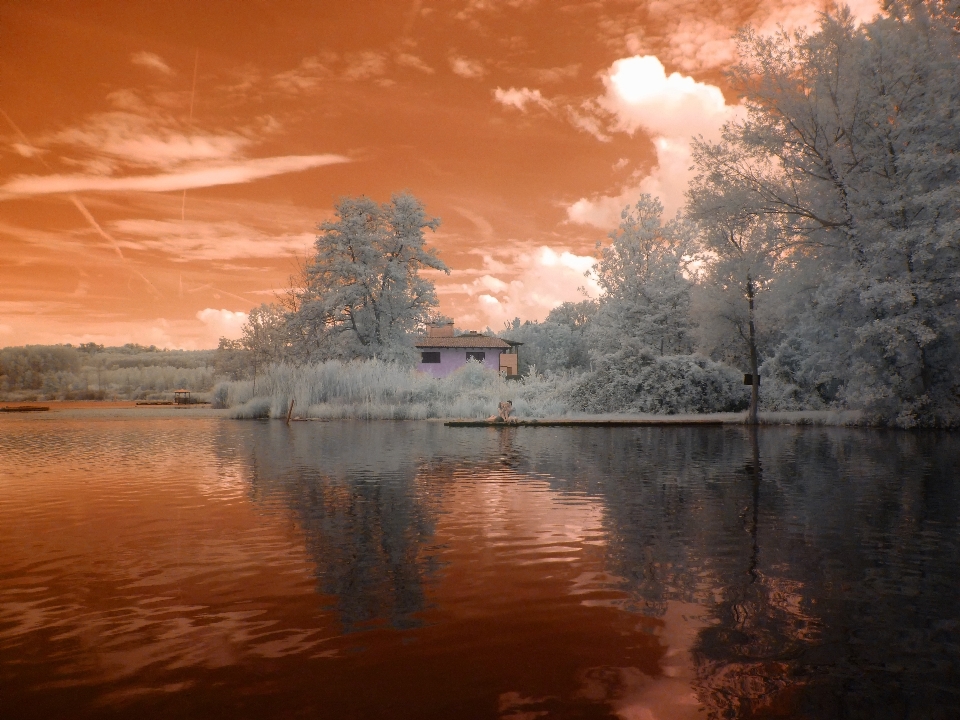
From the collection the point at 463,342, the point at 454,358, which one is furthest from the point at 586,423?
the point at 463,342

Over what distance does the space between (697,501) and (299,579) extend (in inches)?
223

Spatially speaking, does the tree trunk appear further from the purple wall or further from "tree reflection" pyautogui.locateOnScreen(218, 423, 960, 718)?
the purple wall

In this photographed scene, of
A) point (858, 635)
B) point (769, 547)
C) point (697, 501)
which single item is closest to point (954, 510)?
point (697, 501)

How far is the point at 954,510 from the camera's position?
28.1ft

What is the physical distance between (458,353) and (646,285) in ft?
109

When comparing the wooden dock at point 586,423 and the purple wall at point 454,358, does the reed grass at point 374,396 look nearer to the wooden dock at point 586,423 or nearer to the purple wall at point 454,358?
the wooden dock at point 586,423

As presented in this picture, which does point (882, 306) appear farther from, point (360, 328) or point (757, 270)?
point (360, 328)

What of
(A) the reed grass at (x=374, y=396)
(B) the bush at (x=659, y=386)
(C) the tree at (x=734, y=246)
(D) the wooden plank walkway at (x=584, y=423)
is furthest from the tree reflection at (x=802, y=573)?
(B) the bush at (x=659, y=386)

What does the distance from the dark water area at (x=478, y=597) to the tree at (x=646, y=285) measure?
23.0m

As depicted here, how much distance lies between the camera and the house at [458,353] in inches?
2549

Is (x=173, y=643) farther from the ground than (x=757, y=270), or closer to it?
closer to it

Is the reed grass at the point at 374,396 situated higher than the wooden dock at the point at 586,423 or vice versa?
the reed grass at the point at 374,396

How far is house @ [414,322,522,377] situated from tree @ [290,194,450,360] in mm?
20193

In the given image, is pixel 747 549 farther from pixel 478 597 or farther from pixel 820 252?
pixel 820 252
